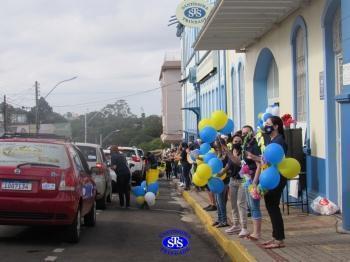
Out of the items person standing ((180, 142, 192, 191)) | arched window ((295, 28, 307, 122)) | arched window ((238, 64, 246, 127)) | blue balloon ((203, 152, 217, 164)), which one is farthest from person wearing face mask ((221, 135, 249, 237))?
person standing ((180, 142, 192, 191))

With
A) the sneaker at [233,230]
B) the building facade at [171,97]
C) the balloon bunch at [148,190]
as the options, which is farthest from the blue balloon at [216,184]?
the building facade at [171,97]

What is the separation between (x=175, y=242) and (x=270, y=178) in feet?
8.91

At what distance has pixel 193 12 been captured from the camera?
2280 centimetres

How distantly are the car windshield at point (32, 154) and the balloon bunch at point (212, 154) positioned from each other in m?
2.13

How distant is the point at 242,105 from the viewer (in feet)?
64.7

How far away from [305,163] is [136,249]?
4587 mm

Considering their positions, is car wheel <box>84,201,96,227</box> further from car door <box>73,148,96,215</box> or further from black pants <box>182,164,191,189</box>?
black pants <box>182,164,191,189</box>

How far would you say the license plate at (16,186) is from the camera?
859 cm

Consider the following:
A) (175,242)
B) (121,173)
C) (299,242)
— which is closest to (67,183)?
(175,242)

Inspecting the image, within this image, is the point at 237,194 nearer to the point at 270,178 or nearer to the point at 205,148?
the point at 205,148

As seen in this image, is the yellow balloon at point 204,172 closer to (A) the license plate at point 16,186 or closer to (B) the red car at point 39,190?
(B) the red car at point 39,190

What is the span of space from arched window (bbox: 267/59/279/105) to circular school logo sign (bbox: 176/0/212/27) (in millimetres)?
6649

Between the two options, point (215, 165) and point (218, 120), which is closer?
point (218, 120)

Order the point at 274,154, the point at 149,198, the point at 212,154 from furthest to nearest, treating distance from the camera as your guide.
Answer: the point at 149,198
the point at 212,154
the point at 274,154
